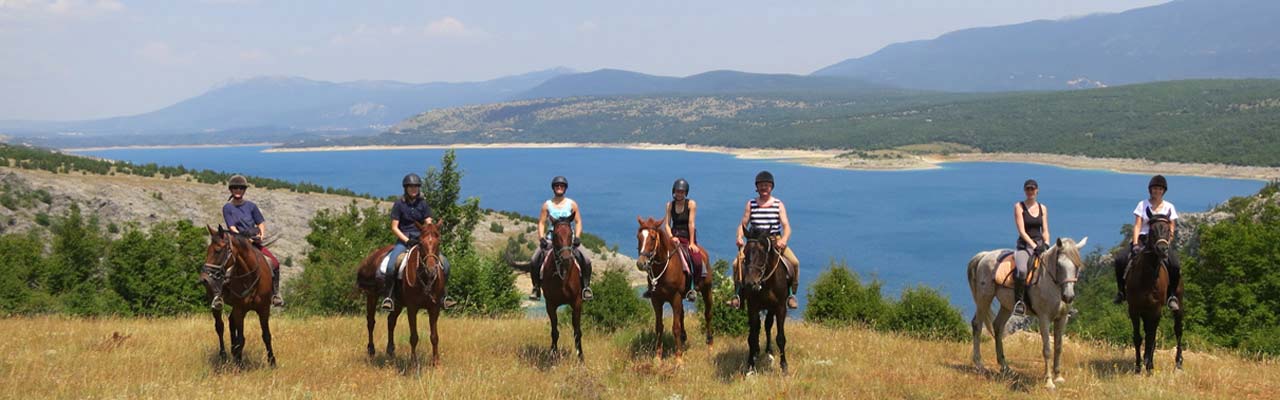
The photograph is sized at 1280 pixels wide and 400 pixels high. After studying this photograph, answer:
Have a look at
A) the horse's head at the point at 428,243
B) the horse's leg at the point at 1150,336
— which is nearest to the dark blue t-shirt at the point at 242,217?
the horse's head at the point at 428,243

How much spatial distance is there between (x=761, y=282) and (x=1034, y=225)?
390 cm

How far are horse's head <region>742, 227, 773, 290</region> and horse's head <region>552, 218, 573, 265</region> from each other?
8.24 feet

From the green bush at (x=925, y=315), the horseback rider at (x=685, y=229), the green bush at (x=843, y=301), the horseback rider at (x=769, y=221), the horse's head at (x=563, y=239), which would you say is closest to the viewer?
the horseback rider at (x=769, y=221)

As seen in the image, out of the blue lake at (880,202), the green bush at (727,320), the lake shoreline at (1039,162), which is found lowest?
the blue lake at (880,202)

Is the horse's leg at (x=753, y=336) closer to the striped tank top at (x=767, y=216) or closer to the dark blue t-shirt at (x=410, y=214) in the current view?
the striped tank top at (x=767, y=216)

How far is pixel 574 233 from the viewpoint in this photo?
37.0ft

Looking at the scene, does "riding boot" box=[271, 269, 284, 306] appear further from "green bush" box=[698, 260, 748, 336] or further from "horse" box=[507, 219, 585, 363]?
"green bush" box=[698, 260, 748, 336]

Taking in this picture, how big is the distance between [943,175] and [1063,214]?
58379 millimetres

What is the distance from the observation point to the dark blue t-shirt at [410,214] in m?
11.3

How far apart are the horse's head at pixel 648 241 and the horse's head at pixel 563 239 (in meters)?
0.98

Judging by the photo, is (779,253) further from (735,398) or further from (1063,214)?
(1063,214)

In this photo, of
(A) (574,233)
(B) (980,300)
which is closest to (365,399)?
(A) (574,233)

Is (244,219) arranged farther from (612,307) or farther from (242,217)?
(612,307)

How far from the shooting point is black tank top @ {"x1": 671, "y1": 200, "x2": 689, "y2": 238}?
12000 mm
